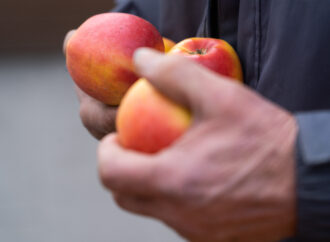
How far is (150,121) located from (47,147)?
201cm

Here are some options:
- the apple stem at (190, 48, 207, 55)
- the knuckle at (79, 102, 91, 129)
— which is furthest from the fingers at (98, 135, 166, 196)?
the knuckle at (79, 102, 91, 129)

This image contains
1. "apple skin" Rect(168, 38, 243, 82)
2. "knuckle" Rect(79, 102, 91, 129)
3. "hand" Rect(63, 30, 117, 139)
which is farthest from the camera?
"knuckle" Rect(79, 102, 91, 129)

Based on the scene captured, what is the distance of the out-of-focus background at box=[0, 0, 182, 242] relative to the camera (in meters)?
2.05

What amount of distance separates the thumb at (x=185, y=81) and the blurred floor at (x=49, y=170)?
5.35 feet

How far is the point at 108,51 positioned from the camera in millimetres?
660

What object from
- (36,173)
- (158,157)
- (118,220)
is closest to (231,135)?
(158,157)

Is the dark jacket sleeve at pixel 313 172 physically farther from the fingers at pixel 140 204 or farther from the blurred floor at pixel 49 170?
the blurred floor at pixel 49 170

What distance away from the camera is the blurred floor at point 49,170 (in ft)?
6.68

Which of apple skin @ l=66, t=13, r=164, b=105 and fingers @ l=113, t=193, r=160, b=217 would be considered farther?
apple skin @ l=66, t=13, r=164, b=105

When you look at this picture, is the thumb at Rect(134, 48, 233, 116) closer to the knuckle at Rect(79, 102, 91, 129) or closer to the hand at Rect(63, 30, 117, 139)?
the hand at Rect(63, 30, 117, 139)

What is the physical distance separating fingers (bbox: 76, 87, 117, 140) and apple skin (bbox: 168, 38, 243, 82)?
17 cm

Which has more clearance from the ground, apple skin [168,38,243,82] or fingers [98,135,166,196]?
fingers [98,135,166,196]

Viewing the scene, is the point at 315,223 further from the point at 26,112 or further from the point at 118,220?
the point at 26,112

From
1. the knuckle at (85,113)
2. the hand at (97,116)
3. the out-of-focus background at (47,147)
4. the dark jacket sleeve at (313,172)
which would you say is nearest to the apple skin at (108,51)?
the hand at (97,116)
